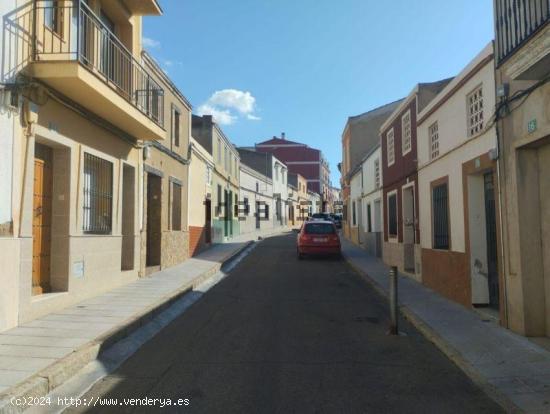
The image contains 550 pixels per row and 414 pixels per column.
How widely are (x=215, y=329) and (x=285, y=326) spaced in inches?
44.1

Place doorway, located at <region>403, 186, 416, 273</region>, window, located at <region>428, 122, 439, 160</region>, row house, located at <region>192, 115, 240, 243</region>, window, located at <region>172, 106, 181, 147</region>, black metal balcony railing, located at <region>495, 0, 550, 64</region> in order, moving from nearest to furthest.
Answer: black metal balcony railing, located at <region>495, 0, 550, 64</region>
window, located at <region>428, 122, 439, 160</region>
doorway, located at <region>403, 186, 416, 273</region>
window, located at <region>172, 106, 181, 147</region>
row house, located at <region>192, 115, 240, 243</region>

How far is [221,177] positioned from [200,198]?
5684 mm

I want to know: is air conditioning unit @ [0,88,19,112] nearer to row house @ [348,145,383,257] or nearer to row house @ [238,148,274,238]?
row house @ [348,145,383,257]

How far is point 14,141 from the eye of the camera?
7129 millimetres

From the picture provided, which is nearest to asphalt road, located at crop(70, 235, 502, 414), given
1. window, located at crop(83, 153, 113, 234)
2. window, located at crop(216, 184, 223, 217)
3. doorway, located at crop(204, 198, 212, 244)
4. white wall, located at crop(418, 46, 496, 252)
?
white wall, located at crop(418, 46, 496, 252)

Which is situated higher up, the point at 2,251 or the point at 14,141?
the point at 14,141

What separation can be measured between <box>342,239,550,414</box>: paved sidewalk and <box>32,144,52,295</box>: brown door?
6.41m

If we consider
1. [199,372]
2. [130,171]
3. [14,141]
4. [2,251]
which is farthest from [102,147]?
[199,372]

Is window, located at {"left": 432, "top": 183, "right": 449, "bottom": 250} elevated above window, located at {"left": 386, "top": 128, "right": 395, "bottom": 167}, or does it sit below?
below

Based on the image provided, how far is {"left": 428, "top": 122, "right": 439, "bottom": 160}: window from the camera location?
11.3m

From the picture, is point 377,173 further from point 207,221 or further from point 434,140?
point 207,221

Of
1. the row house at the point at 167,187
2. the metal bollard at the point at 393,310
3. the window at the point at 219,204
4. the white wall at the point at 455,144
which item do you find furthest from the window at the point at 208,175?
the metal bollard at the point at 393,310

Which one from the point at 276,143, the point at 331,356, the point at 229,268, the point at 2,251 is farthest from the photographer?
the point at 276,143

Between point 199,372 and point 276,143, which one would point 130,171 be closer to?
point 199,372
